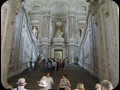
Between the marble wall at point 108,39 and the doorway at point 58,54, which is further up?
the marble wall at point 108,39

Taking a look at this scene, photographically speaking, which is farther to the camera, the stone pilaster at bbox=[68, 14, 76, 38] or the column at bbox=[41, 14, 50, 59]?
the stone pilaster at bbox=[68, 14, 76, 38]

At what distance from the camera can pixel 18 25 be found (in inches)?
424

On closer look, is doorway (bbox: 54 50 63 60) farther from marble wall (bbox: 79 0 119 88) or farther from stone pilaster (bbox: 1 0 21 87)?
stone pilaster (bbox: 1 0 21 87)

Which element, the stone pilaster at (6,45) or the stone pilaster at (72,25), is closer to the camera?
the stone pilaster at (6,45)

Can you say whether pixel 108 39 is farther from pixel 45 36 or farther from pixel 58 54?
pixel 58 54

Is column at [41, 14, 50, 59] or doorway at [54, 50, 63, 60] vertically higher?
column at [41, 14, 50, 59]

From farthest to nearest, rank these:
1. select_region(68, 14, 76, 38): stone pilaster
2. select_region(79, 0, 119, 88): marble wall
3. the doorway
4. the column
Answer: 1. the doorway
2. select_region(68, 14, 76, 38): stone pilaster
3. the column
4. select_region(79, 0, 119, 88): marble wall

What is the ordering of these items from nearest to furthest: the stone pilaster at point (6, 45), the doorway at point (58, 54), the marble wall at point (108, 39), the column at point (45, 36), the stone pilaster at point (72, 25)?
the marble wall at point (108, 39)
the stone pilaster at point (6, 45)
the column at point (45, 36)
the stone pilaster at point (72, 25)
the doorway at point (58, 54)

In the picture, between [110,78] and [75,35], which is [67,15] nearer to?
[75,35]

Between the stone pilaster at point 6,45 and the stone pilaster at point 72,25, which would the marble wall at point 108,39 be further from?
the stone pilaster at point 72,25

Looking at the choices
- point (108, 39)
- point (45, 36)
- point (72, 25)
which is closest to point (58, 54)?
point (45, 36)

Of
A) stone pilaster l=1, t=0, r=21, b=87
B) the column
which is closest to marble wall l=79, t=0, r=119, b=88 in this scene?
stone pilaster l=1, t=0, r=21, b=87

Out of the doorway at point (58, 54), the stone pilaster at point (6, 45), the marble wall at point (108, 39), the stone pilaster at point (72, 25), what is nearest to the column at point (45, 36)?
the doorway at point (58, 54)

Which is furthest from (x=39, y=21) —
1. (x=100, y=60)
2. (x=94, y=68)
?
(x=100, y=60)
